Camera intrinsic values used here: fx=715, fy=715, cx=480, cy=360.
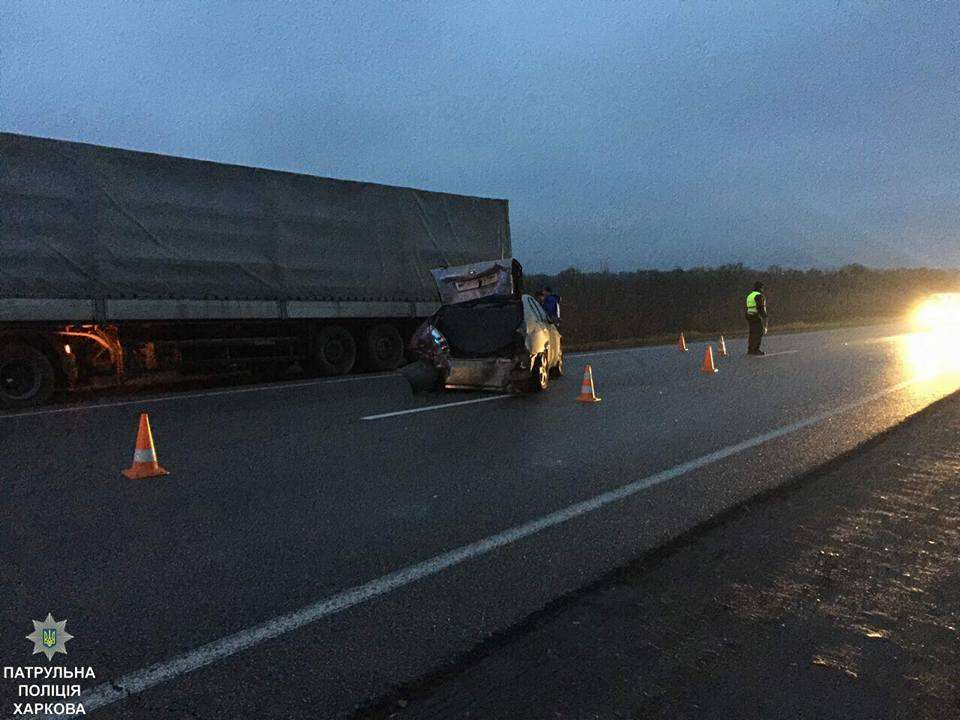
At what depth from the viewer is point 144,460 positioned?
609cm

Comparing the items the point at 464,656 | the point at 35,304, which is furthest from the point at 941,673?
the point at 35,304

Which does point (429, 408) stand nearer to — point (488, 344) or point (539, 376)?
point (488, 344)

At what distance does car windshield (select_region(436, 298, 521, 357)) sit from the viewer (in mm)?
10992

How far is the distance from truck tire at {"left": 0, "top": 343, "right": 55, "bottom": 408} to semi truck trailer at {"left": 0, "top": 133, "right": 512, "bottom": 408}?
19 mm

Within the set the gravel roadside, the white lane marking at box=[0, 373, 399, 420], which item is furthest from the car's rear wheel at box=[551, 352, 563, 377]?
the gravel roadside

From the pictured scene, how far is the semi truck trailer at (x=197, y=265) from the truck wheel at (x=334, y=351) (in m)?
0.03

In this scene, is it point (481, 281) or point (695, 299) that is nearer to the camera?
point (481, 281)

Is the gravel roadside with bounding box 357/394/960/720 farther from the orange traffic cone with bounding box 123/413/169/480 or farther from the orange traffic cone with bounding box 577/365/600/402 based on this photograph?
the orange traffic cone with bounding box 577/365/600/402

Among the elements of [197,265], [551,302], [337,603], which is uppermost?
[197,265]

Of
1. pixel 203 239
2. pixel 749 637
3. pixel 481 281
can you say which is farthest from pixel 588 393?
pixel 749 637

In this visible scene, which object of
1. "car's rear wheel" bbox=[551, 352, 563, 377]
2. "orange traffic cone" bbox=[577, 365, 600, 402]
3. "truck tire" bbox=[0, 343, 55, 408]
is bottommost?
"orange traffic cone" bbox=[577, 365, 600, 402]

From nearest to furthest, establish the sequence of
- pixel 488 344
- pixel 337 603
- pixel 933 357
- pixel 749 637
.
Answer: pixel 749 637
pixel 337 603
pixel 488 344
pixel 933 357

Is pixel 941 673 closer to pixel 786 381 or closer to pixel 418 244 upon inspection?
pixel 786 381

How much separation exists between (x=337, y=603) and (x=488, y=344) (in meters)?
7.66
